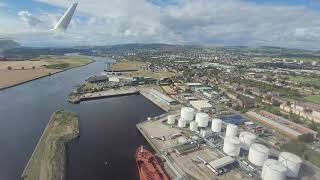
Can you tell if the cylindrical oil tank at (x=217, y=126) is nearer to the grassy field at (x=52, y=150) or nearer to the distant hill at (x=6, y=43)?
the grassy field at (x=52, y=150)

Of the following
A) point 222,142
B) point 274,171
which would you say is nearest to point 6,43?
point 274,171

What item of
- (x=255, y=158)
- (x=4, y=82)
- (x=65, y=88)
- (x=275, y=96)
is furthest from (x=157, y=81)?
(x=255, y=158)

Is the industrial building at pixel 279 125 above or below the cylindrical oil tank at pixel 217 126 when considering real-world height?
below

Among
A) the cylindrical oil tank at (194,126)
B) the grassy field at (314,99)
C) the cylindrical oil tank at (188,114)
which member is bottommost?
the grassy field at (314,99)

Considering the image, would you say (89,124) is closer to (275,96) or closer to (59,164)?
(59,164)

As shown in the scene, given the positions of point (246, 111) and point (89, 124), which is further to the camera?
point (246, 111)

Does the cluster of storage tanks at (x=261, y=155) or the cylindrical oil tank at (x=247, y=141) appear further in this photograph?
the cylindrical oil tank at (x=247, y=141)

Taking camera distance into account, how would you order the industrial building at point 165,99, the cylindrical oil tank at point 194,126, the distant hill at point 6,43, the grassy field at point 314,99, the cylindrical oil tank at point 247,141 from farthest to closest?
the grassy field at point 314,99
the industrial building at point 165,99
the cylindrical oil tank at point 194,126
the cylindrical oil tank at point 247,141
the distant hill at point 6,43

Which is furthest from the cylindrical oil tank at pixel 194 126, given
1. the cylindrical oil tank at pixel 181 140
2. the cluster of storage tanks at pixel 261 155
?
the cylindrical oil tank at pixel 181 140
